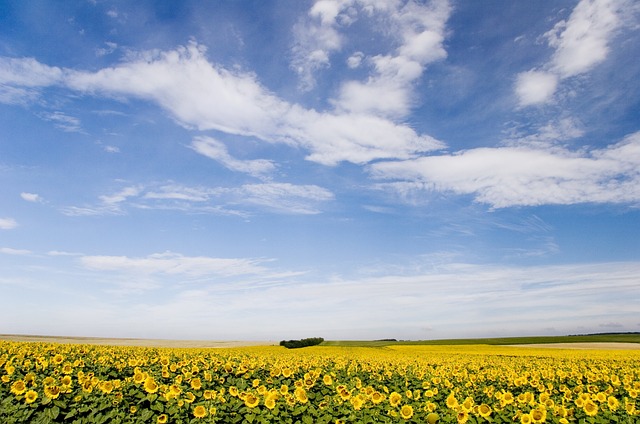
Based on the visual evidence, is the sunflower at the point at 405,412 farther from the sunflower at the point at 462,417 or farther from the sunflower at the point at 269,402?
the sunflower at the point at 269,402

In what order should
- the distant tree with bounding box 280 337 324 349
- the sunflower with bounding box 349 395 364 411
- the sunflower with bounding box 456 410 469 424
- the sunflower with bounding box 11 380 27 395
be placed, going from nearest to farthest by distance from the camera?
the sunflower with bounding box 456 410 469 424
the sunflower with bounding box 349 395 364 411
the sunflower with bounding box 11 380 27 395
the distant tree with bounding box 280 337 324 349

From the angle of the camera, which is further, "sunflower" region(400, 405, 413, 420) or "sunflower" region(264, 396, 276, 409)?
"sunflower" region(264, 396, 276, 409)

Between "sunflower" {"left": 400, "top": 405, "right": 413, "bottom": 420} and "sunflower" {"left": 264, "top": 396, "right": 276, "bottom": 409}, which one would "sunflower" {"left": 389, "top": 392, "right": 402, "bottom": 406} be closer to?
"sunflower" {"left": 400, "top": 405, "right": 413, "bottom": 420}

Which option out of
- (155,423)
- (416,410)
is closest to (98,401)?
(155,423)

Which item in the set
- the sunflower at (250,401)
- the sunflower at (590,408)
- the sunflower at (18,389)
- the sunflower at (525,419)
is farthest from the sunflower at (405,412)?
the sunflower at (18,389)

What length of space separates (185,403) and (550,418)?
19.0 ft

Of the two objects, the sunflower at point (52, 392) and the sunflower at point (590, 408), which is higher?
the sunflower at point (52, 392)

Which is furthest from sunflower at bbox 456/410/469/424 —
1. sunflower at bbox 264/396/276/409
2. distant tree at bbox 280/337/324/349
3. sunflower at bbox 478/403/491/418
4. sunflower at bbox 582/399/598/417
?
distant tree at bbox 280/337/324/349

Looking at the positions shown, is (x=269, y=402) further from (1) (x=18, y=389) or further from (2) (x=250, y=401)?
(1) (x=18, y=389)

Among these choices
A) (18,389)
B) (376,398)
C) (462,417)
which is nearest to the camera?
(462,417)

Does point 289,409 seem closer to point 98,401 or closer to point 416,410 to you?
point 416,410

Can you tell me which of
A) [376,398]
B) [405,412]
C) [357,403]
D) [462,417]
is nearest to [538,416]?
[462,417]

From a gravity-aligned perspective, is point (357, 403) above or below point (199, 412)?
above

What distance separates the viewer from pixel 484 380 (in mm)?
13141
